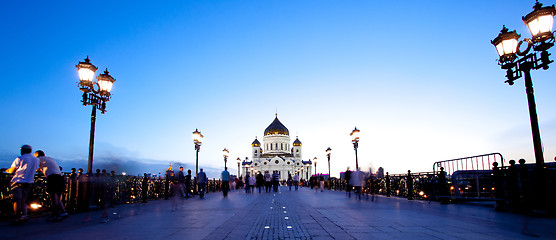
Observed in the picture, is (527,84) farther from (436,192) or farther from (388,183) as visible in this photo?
(388,183)

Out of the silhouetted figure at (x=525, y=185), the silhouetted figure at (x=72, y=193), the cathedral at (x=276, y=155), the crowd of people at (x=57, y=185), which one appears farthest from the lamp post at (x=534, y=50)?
the cathedral at (x=276, y=155)

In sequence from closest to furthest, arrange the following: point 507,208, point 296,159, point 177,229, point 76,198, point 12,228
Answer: point 177,229
point 12,228
point 507,208
point 76,198
point 296,159

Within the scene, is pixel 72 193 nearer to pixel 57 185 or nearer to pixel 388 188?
pixel 57 185

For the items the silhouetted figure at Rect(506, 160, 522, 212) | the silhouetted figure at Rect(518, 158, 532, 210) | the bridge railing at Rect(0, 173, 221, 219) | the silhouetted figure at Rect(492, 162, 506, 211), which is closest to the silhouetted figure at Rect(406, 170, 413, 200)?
the silhouetted figure at Rect(492, 162, 506, 211)

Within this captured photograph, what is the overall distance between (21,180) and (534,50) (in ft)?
41.5

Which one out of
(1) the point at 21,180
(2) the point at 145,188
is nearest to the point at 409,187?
(2) the point at 145,188

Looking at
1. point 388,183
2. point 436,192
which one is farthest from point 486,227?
point 388,183

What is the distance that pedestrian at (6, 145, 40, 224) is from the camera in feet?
26.3

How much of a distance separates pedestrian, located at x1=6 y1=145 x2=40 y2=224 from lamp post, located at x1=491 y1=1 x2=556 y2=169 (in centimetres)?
1184

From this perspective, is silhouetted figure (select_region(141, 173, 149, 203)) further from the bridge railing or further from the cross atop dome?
the cross atop dome

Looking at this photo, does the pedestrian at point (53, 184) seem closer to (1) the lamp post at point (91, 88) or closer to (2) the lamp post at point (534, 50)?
(1) the lamp post at point (91, 88)

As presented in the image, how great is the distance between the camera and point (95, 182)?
38.2 feet

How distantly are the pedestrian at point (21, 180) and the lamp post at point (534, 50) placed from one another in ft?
38.9

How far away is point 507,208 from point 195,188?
1929 cm
